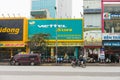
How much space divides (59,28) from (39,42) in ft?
15.4

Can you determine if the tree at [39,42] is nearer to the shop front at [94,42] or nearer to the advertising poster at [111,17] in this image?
the shop front at [94,42]

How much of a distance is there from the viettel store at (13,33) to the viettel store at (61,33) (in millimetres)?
1238

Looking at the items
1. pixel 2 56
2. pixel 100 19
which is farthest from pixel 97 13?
pixel 2 56

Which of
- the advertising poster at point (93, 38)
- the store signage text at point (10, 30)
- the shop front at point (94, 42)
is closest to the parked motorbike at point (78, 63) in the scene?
the shop front at point (94, 42)

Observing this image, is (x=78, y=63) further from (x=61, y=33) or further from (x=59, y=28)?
(x=59, y=28)

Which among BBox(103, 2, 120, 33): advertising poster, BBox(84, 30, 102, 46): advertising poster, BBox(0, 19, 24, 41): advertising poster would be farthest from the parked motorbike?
BBox(0, 19, 24, 41): advertising poster

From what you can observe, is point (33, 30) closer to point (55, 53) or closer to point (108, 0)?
point (55, 53)

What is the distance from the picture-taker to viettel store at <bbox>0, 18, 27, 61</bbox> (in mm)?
67250

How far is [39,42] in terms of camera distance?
212 ft

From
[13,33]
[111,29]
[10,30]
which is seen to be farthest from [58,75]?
[10,30]

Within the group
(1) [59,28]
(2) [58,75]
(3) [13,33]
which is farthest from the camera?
(3) [13,33]

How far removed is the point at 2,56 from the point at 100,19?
18.5 meters

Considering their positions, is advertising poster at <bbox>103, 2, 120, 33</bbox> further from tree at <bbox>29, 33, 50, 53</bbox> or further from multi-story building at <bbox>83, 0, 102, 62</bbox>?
tree at <bbox>29, 33, 50, 53</bbox>

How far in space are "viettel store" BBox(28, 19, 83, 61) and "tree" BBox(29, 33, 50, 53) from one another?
4.92 ft
